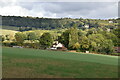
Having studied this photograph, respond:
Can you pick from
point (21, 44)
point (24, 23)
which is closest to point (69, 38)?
point (21, 44)

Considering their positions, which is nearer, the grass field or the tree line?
the grass field

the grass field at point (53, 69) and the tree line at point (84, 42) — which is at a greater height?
the tree line at point (84, 42)

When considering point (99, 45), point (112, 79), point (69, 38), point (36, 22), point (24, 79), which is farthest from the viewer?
point (36, 22)

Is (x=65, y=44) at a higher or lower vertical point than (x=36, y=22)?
lower

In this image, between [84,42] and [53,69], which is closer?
[53,69]

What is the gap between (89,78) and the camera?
11562 mm

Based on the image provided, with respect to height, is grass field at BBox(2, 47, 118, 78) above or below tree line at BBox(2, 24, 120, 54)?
below

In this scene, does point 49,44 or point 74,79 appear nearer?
point 74,79

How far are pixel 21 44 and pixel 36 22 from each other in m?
81.3

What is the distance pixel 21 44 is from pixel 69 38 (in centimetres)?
2120

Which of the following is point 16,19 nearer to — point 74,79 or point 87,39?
point 87,39

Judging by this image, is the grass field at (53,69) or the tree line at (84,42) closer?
the grass field at (53,69)

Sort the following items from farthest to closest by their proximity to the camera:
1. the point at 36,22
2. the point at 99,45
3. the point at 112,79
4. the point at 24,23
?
1. the point at 36,22
2. the point at 24,23
3. the point at 99,45
4. the point at 112,79

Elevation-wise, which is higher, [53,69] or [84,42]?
[84,42]
